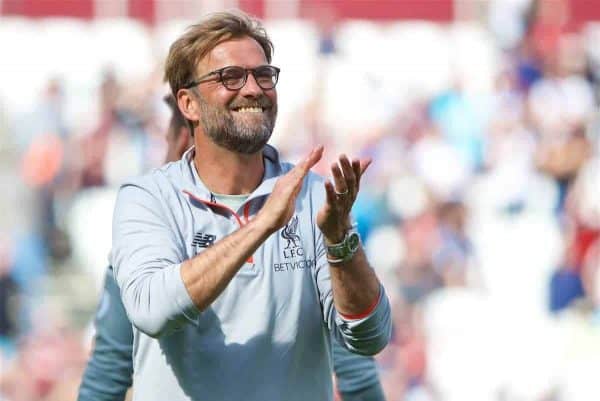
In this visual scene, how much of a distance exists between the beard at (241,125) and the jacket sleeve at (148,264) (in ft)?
0.92

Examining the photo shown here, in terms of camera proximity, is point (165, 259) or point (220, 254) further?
point (165, 259)

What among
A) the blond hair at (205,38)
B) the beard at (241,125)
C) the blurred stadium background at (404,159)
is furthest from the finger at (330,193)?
the blurred stadium background at (404,159)

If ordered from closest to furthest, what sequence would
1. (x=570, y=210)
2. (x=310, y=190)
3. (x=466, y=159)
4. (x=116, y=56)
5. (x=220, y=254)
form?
(x=220, y=254) → (x=310, y=190) → (x=570, y=210) → (x=466, y=159) → (x=116, y=56)

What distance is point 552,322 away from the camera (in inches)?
375

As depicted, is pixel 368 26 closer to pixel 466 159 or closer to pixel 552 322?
pixel 466 159

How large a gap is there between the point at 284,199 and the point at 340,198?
0.57 ft

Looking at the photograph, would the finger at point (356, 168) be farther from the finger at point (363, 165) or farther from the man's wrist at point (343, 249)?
the man's wrist at point (343, 249)

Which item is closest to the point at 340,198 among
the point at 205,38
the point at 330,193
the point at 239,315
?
the point at 330,193

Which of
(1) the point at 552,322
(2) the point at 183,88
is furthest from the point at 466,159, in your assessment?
(2) the point at 183,88

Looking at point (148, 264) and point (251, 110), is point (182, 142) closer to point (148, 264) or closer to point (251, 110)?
point (251, 110)

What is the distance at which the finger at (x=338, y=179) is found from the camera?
3.11 metres

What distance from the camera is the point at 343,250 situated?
128 inches

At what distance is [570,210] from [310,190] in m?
6.98

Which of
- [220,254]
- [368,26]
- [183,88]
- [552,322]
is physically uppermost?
[183,88]
